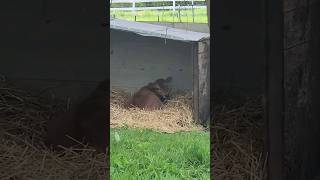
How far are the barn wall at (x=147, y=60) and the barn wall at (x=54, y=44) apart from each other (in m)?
4.92

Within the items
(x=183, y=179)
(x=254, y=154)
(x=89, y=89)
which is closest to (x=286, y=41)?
(x=254, y=154)

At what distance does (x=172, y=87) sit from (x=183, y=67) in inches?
15.0

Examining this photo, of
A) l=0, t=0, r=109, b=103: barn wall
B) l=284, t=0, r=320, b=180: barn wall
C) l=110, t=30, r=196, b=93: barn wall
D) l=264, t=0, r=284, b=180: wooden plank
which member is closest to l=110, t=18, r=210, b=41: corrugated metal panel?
l=110, t=30, r=196, b=93: barn wall

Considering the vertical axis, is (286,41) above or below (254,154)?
above

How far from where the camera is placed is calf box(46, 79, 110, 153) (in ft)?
6.69

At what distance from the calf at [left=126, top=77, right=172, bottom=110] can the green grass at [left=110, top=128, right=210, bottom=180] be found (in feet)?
3.93

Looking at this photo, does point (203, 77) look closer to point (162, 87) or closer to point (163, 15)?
point (162, 87)

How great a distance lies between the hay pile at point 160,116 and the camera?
6570 mm

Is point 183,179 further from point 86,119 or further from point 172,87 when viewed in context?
point 172,87

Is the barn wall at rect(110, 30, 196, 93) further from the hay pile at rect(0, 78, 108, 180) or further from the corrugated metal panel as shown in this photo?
the hay pile at rect(0, 78, 108, 180)

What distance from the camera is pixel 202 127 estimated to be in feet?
21.6

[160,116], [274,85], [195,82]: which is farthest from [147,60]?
[274,85]

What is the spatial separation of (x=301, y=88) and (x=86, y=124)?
3.38 ft

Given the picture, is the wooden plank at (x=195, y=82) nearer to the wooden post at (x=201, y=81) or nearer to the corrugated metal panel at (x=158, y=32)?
the wooden post at (x=201, y=81)
